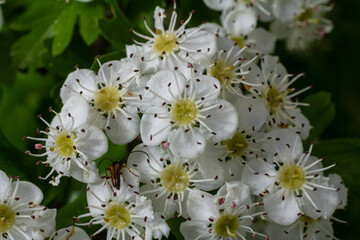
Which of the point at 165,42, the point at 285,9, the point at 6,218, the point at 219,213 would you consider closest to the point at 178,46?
the point at 165,42

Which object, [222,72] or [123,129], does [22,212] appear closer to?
[123,129]

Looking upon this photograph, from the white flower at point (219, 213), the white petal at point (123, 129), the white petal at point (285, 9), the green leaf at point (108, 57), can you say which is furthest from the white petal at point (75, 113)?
the white petal at point (285, 9)

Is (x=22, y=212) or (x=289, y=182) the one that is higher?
(x=22, y=212)

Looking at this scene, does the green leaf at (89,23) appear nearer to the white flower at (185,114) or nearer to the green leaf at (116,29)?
the green leaf at (116,29)

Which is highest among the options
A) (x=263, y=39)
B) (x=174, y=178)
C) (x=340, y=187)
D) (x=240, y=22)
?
(x=240, y=22)

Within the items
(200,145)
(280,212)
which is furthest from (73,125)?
(280,212)

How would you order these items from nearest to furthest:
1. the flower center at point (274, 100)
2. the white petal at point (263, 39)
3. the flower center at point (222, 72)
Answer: the flower center at point (222, 72) < the flower center at point (274, 100) < the white petal at point (263, 39)

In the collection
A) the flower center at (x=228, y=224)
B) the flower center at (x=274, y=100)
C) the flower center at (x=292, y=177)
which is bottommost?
the flower center at (x=228, y=224)
